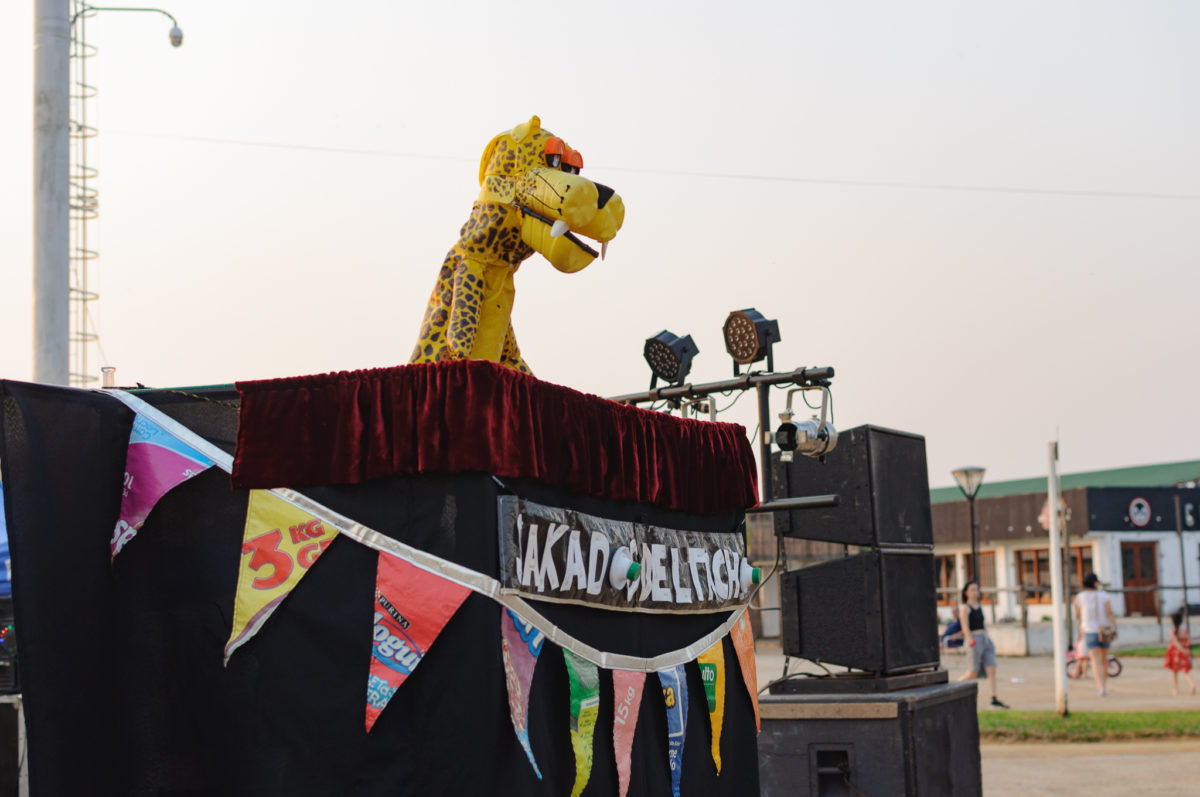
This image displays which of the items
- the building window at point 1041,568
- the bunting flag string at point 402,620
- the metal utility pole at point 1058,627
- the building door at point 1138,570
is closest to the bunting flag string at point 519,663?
the bunting flag string at point 402,620

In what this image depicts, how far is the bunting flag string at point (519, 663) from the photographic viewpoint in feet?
13.9

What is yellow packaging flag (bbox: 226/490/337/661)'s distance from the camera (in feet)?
14.0

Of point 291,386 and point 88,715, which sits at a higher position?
point 291,386

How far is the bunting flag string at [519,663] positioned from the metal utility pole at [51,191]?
561 cm

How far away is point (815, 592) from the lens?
28.5 feet

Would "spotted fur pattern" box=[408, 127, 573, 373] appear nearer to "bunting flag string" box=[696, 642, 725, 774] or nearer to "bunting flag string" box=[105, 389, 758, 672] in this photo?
"bunting flag string" box=[105, 389, 758, 672]

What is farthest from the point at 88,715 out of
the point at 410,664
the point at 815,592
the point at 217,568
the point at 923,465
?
the point at 923,465

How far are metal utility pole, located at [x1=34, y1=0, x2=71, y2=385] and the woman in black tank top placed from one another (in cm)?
1032

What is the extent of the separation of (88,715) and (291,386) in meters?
1.31

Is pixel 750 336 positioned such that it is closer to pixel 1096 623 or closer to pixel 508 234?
pixel 508 234

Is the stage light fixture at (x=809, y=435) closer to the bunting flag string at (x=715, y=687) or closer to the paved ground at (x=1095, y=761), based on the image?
the bunting flag string at (x=715, y=687)

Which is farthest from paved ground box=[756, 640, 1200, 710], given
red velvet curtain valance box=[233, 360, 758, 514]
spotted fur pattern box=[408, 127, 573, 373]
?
red velvet curtain valance box=[233, 360, 758, 514]

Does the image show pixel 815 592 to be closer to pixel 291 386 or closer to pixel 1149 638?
pixel 291 386

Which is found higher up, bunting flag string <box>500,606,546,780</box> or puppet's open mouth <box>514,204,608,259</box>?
puppet's open mouth <box>514,204,608,259</box>
